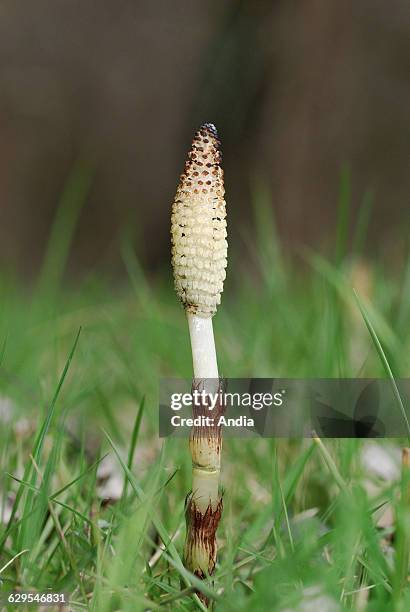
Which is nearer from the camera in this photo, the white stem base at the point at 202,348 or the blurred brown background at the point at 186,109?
the white stem base at the point at 202,348

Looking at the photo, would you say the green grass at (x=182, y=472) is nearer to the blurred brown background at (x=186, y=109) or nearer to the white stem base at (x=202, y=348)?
the white stem base at (x=202, y=348)

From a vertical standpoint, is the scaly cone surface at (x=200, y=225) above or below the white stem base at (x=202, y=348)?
above

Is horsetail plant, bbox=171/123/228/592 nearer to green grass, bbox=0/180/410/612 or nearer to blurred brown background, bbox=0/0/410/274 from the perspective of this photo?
green grass, bbox=0/180/410/612

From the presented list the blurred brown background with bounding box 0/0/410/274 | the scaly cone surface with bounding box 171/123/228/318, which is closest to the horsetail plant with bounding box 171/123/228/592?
the scaly cone surface with bounding box 171/123/228/318

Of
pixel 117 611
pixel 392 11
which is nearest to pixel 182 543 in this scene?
pixel 117 611

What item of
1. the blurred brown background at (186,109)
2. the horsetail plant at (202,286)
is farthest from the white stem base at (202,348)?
the blurred brown background at (186,109)

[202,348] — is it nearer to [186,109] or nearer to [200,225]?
[200,225]
